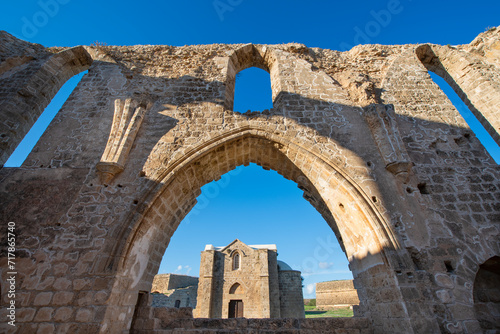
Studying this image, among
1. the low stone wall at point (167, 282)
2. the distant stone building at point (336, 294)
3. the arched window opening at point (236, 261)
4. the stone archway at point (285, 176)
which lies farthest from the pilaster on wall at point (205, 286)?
the distant stone building at point (336, 294)

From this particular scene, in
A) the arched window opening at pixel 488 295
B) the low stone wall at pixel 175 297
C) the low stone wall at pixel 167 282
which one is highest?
the low stone wall at pixel 167 282

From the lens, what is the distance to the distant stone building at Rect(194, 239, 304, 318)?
53.9 feet

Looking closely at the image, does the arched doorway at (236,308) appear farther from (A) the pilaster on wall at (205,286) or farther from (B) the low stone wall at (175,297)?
(B) the low stone wall at (175,297)

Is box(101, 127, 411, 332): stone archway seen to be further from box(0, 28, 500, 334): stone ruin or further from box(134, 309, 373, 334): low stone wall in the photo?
box(134, 309, 373, 334): low stone wall

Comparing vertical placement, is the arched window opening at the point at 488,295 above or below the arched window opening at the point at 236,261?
below

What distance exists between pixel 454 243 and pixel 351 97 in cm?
351

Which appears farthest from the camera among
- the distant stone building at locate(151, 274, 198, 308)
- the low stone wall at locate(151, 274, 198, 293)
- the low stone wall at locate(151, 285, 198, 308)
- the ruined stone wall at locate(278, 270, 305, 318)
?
the low stone wall at locate(151, 274, 198, 293)

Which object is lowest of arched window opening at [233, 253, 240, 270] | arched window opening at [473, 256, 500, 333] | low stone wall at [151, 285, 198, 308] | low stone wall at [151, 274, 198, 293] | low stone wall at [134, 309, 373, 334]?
low stone wall at [134, 309, 373, 334]

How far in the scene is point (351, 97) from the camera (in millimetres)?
5438

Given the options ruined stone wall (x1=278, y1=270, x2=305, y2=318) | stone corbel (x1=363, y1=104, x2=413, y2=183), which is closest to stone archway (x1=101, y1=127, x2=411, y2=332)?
stone corbel (x1=363, y1=104, x2=413, y2=183)

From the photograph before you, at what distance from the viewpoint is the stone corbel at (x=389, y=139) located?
413cm

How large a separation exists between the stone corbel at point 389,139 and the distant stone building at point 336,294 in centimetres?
2653

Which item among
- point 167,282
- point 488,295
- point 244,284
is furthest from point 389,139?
point 167,282

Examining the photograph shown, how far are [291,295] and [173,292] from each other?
31.7 feet
